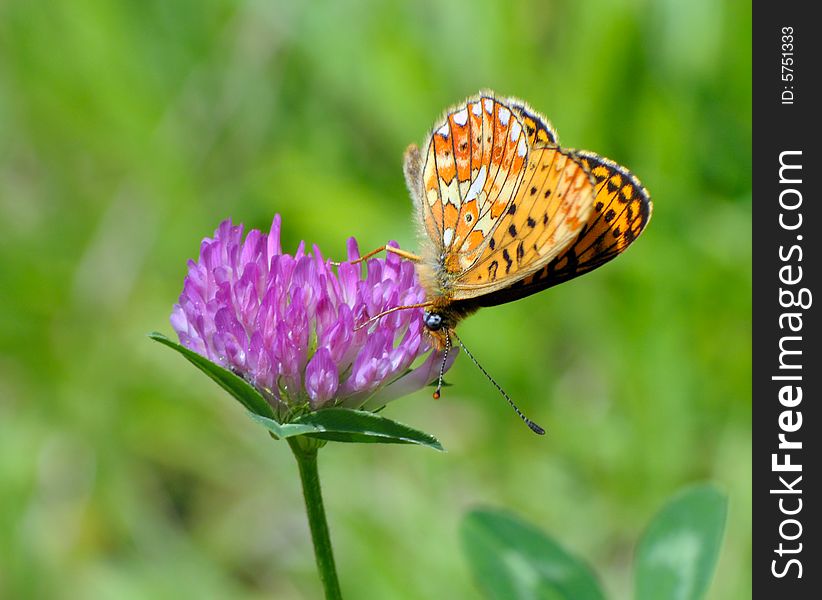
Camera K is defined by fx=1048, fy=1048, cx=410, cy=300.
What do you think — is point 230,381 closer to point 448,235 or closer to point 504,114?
point 448,235

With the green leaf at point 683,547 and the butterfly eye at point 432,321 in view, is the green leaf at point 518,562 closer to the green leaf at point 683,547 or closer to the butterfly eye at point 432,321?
the green leaf at point 683,547

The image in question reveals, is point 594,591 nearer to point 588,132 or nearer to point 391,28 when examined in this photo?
point 588,132

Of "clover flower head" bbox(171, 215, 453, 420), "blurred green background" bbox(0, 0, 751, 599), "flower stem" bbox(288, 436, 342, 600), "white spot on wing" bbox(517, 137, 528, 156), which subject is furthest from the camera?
"blurred green background" bbox(0, 0, 751, 599)

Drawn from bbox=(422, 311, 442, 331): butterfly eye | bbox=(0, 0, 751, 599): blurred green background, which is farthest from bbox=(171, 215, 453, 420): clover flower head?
bbox=(0, 0, 751, 599): blurred green background

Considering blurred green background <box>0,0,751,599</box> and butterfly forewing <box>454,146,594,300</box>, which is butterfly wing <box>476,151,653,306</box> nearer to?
butterfly forewing <box>454,146,594,300</box>

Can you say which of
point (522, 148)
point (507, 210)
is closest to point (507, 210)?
point (507, 210)

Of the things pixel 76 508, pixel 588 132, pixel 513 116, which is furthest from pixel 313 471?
pixel 588 132
